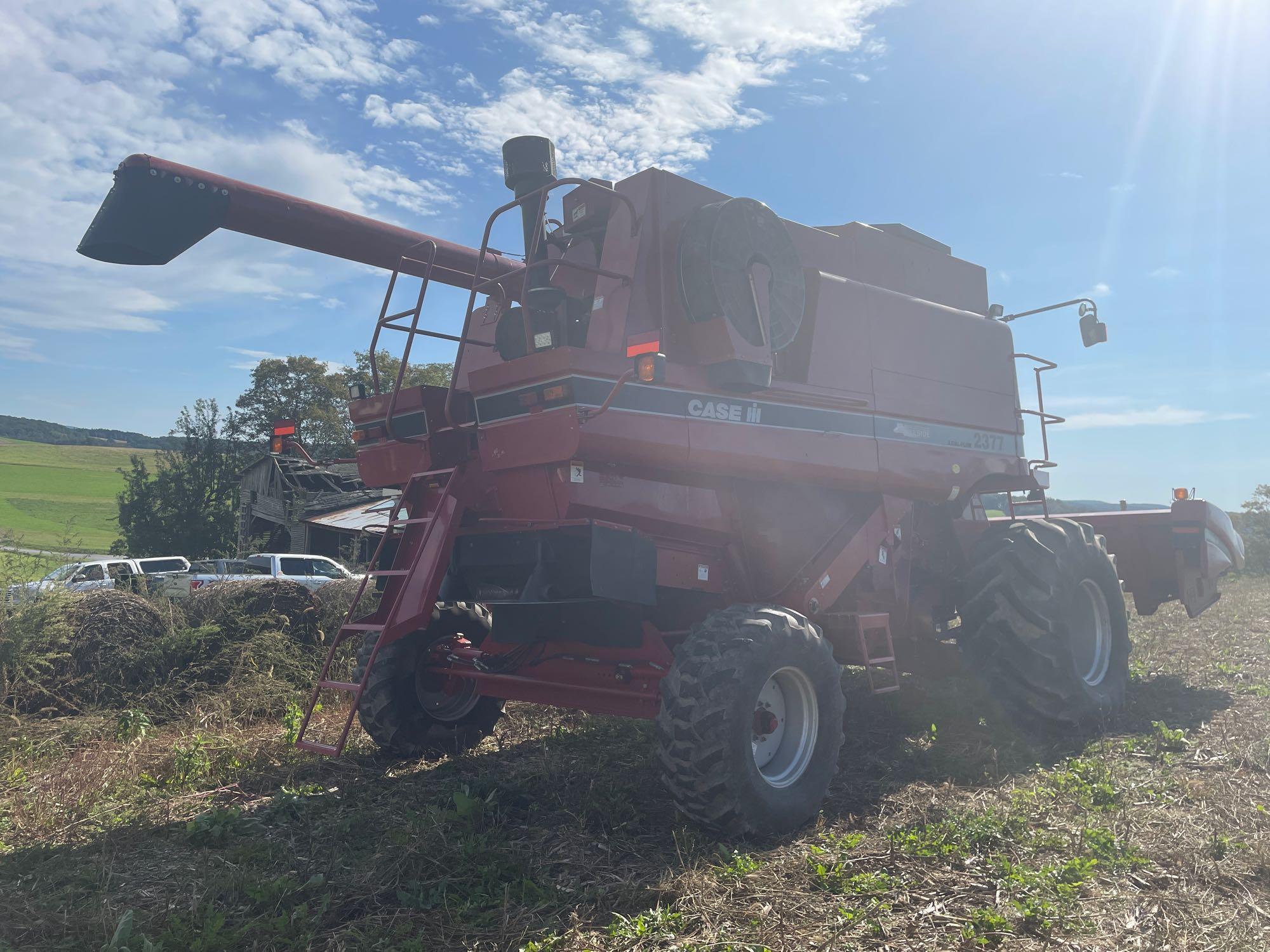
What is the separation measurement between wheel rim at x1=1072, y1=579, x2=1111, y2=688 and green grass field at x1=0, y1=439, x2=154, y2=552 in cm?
2177

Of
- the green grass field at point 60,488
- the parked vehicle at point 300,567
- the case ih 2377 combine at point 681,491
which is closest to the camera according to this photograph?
the case ih 2377 combine at point 681,491

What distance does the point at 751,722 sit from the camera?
4.54 meters

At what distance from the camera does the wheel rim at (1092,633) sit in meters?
7.43

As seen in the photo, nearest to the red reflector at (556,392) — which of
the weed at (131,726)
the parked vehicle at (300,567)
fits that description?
the weed at (131,726)

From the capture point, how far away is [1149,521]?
9141 millimetres

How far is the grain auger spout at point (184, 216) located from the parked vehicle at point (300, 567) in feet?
44.8

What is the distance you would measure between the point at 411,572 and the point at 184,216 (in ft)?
7.93

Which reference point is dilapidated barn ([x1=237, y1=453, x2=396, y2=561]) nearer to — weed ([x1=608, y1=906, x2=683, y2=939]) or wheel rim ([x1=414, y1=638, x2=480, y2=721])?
wheel rim ([x1=414, y1=638, x2=480, y2=721])

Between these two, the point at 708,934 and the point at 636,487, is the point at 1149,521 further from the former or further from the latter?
the point at 708,934

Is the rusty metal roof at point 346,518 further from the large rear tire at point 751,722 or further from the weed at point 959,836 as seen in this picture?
the weed at point 959,836

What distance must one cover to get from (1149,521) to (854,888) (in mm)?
7011

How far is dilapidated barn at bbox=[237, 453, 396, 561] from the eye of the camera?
2148 centimetres

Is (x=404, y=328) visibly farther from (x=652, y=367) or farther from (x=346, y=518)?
(x=346, y=518)

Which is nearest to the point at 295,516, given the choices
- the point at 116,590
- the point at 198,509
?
the point at 198,509
